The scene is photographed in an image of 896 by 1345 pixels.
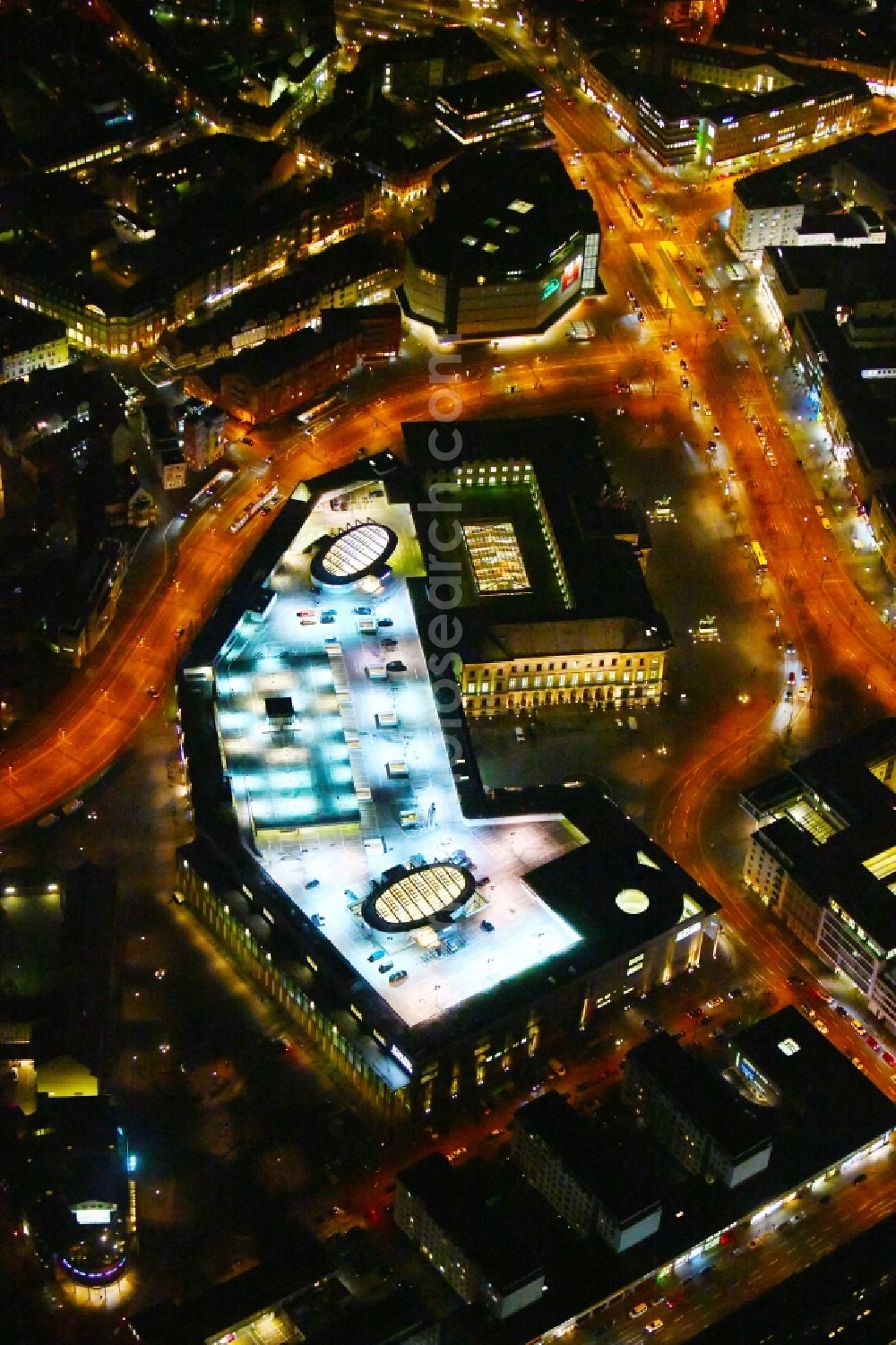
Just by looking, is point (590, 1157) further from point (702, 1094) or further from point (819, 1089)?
point (819, 1089)

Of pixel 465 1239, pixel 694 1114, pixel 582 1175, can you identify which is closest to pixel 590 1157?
pixel 582 1175

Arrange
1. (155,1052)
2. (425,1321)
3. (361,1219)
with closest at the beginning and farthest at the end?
(425,1321) < (361,1219) < (155,1052)

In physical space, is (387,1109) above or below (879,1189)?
above

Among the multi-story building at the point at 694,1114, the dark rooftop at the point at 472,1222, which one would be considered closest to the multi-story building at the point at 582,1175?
the multi-story building at the point at 694,1114

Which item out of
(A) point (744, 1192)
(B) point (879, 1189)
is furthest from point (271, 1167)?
(B) point (879, 1189)

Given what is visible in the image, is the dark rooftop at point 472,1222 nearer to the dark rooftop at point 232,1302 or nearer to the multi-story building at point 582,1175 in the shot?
the multi-story building at point 582,1175

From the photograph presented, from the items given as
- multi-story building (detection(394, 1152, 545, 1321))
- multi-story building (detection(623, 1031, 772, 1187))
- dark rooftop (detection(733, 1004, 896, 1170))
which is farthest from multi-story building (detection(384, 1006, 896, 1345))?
multi-story building (detection(623, 1031, 772, 1187))

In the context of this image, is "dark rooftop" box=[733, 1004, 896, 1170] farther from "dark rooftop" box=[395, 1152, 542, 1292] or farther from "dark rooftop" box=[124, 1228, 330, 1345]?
"dark rooftop" box=[124, 1228, 330, 1345]

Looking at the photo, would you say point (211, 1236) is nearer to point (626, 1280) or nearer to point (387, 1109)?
point (387, 1109)
